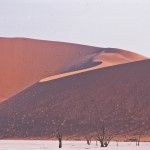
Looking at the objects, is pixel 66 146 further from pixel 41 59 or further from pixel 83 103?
pixel 41 59

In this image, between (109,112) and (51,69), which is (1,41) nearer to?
(51,69)

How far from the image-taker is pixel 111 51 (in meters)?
139

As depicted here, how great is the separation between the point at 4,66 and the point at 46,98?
144 feet

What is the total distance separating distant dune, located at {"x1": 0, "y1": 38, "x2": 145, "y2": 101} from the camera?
119 m

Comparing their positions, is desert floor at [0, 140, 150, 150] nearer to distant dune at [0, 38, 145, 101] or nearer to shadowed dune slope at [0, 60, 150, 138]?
shadowed dune slope at [0, 60, 150, 138]

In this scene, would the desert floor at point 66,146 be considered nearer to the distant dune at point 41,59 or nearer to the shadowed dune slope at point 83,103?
the shadowed dune slope at point 83,103

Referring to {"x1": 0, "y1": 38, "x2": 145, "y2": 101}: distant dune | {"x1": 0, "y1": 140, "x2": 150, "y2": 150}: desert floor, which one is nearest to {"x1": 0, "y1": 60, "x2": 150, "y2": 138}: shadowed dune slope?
{"x1": 0, "y1": 140, "x2": 150, "y2": 150}: desert floor

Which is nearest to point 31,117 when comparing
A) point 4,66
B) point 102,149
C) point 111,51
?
point 102,149

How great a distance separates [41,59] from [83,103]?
186ft

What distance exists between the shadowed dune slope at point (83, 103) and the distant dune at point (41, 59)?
21537mm

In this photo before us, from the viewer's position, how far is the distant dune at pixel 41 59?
119 metres

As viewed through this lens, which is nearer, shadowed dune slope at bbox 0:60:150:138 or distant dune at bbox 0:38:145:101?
shadowed dune slope at bbox 0:60:150:138

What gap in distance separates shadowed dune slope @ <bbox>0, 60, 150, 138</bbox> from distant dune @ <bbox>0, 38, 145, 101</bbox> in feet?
70.7

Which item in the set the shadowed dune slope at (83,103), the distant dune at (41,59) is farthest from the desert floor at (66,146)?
the distant dune at (41,59)
